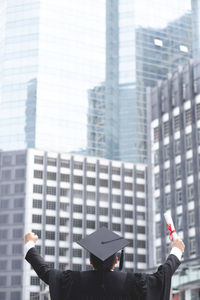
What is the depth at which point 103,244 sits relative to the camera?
661cm

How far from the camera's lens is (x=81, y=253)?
372ft

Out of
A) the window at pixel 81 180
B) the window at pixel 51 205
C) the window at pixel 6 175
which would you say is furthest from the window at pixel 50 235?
the window at pixel 6 175

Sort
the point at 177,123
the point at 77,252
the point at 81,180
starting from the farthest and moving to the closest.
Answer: the point at 81,180 < the point at 77,252 < the point at 177,123

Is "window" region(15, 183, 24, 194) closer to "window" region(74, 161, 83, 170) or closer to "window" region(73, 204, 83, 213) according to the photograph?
"window" region(73, 204, 83, 213)

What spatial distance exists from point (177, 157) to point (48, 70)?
2206 inches

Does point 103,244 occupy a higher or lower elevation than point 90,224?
lower

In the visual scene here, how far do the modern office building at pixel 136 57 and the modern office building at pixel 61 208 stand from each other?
15.3 metres

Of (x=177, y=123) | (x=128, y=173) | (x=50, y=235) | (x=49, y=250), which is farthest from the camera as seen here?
(x=128, y=173)

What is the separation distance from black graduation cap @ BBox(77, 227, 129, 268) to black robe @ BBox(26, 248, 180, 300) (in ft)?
0.65

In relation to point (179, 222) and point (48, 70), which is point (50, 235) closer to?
point (179, 222)

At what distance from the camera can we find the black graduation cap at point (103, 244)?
646cm

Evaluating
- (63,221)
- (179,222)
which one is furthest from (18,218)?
(179,222)

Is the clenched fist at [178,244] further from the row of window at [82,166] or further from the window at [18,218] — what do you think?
the row of window at [82,166]

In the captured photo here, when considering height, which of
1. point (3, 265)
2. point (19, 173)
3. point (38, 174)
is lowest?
point (3, 265)
